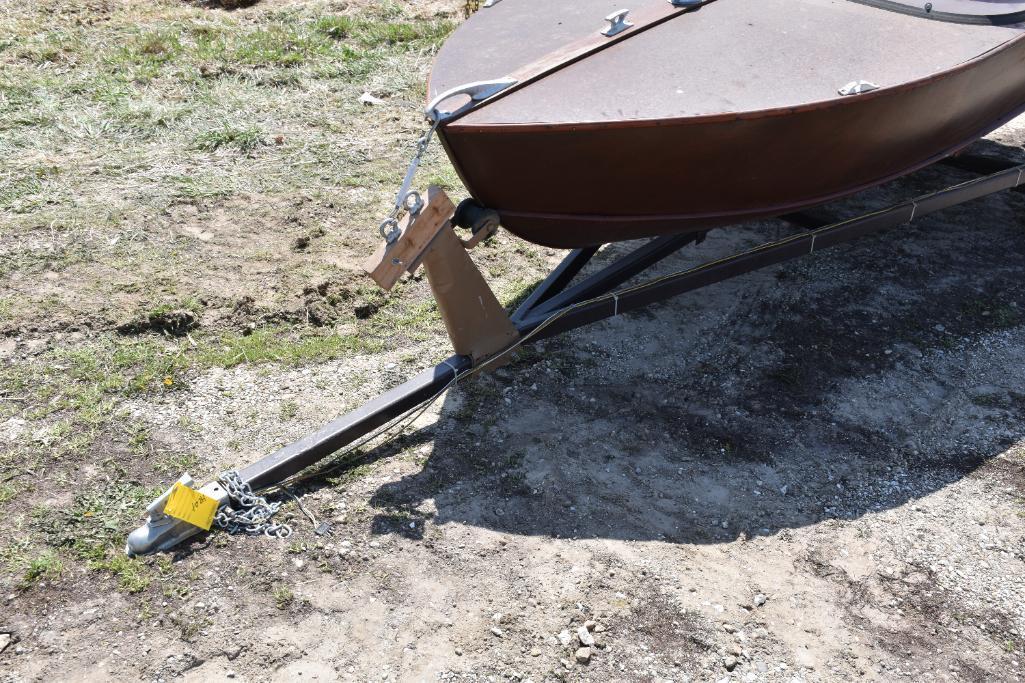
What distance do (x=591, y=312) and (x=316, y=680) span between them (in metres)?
1.61

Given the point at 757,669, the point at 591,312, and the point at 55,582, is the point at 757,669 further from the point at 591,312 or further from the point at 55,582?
the point at 55,582

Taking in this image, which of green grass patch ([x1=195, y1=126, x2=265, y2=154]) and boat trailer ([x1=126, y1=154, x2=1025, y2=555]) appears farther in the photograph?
green grass patch ([x1=195, y1=126, x2=265, y2=154])

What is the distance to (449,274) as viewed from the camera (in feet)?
9.88

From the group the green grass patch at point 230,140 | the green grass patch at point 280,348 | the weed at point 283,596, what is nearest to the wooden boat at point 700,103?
the green grass patch at point 280,348

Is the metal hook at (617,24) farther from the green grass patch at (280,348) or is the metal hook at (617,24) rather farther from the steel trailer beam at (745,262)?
the green grass patch at (280,348)

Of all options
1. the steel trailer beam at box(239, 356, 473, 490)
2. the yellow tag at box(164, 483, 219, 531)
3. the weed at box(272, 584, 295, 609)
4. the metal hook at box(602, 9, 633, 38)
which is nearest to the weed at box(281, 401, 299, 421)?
the steel trailer beam at box(239, 356, 473, 490)

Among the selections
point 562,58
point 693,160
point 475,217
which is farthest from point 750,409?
point 562,58

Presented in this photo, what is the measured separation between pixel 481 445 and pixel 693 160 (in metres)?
1.25

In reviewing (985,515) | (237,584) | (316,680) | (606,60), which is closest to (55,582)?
(237,584)

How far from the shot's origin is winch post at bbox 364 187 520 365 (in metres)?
2.85

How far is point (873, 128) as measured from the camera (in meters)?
3.31

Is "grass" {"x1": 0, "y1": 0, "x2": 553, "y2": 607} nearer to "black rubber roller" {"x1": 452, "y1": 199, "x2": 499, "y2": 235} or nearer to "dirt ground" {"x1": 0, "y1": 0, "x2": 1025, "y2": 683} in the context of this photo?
"dirt ground" {"x1": 0, "y1": 0, "x2": 1025, "y2": 683}

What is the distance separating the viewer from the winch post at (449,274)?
9.35 feet

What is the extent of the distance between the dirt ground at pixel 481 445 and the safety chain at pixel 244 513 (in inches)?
A: 2.0
